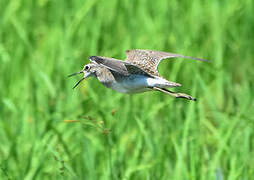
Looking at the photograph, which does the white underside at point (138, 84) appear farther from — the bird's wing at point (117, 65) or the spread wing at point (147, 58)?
the spread wing at point (147, 58)

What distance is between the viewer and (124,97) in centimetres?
525

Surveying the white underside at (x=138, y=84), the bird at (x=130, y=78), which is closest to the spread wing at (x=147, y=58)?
the bird at (x=130, y=78)

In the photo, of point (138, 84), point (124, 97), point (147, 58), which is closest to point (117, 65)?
point (138, 84)

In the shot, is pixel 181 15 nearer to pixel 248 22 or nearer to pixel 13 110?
pixel 248 22

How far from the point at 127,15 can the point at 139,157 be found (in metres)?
2.08

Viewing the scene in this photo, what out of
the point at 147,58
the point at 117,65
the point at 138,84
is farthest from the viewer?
the point at 147,58

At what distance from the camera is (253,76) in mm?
5746

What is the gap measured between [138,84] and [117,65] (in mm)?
303

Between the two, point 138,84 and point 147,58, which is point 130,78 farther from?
point 147,58

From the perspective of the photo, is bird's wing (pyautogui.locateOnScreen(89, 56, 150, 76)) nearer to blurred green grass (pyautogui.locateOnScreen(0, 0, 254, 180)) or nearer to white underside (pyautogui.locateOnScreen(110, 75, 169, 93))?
white underside (pyautogui.locateOnScreen(110, 75, 169, 93))

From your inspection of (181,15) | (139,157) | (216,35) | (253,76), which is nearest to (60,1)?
(181,15)

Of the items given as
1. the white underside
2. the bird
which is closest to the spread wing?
the bird

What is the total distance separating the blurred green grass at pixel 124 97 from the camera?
13.9 ft

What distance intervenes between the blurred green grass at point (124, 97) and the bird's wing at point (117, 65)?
1.21 feet
